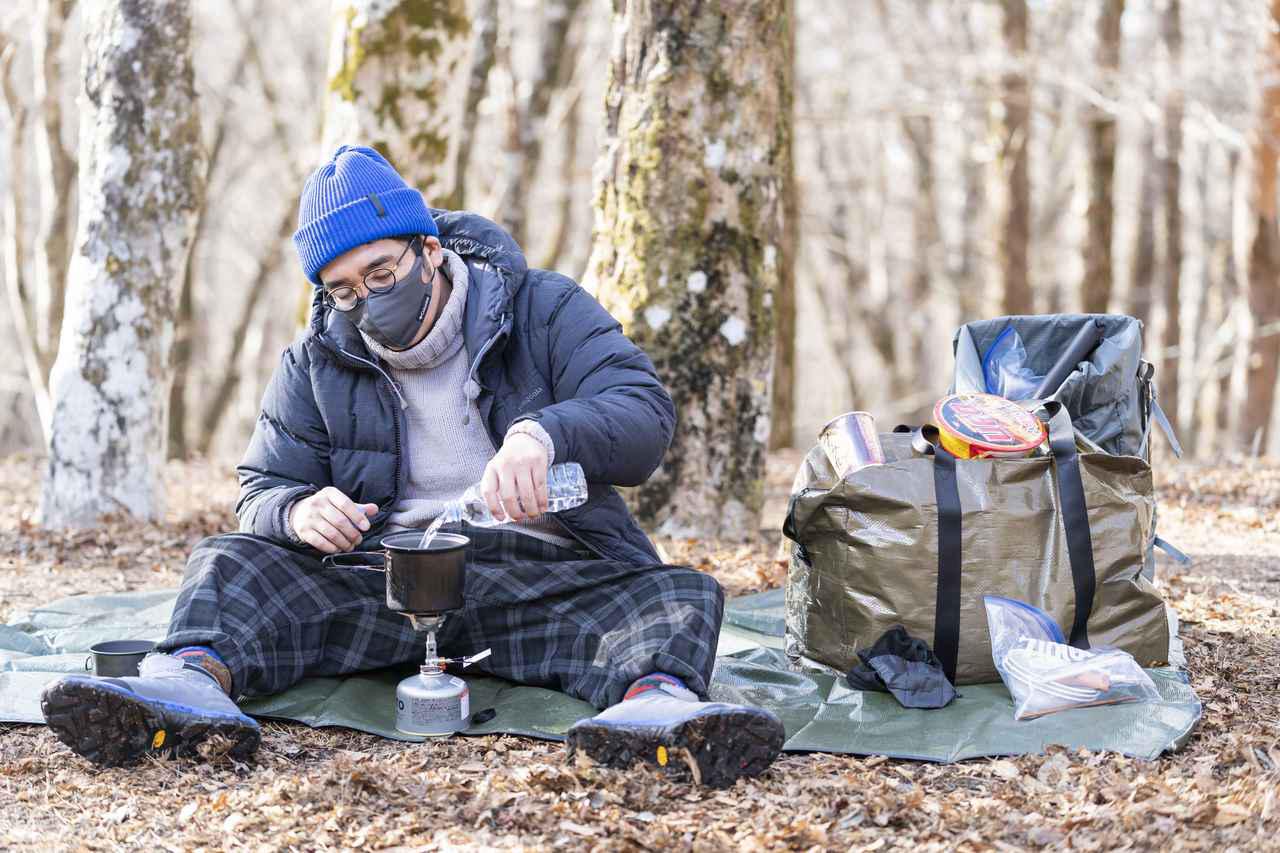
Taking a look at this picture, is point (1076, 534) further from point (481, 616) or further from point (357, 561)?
point (357, 561)

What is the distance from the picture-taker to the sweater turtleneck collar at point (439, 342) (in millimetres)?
3172

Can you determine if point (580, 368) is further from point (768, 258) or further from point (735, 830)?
point (768, 258)

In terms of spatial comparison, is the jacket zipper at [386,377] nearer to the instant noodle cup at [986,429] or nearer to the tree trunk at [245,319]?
the instant noodle cup at [986,429]

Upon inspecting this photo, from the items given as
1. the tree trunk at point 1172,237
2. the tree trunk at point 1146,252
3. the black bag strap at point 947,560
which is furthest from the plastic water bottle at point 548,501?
the tree trunk at point 1146,252

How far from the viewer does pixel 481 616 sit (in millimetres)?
3273

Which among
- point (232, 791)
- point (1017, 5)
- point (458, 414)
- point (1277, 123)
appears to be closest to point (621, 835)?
point (232, 791)

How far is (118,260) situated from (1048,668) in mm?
4628

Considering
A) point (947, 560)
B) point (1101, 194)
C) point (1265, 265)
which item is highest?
point (1101, 194)

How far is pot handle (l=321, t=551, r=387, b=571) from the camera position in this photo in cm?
324

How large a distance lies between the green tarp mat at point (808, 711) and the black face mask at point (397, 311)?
958 mm

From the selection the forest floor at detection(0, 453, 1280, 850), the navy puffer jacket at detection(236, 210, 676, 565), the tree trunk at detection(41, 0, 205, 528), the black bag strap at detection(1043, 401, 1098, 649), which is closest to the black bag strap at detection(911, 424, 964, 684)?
the black bag strap at detection(1043, 401, 1098, 649)

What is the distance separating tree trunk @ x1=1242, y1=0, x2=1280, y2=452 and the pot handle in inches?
337

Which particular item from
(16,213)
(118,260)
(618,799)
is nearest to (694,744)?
(618,799)

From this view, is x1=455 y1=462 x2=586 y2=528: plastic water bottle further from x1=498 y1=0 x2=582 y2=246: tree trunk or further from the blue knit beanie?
x1=498 y1=0 x2=582 y2=246: tree trunk
